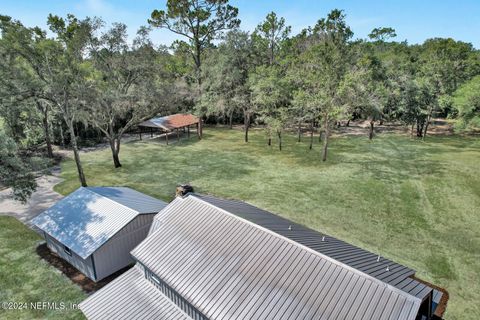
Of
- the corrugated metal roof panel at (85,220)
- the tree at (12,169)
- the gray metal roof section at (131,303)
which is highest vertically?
the tree at (12,169)

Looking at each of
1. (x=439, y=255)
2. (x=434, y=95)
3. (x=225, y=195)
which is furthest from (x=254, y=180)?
(x=434, y=95)

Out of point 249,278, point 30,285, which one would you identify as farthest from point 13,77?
point 249,278

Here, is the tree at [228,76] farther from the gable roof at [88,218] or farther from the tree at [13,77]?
the gable roof at [88,218]

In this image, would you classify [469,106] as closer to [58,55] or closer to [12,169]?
[58,55]

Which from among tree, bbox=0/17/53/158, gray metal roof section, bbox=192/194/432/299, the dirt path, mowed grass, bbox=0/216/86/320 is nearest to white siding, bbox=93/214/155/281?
mowed grass, bbox=0/216/86/320

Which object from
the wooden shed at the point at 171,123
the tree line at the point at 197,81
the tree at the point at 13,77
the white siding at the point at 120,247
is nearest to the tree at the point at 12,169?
the tree line at the point at 197,81

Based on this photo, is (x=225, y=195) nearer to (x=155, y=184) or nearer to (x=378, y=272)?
(x=155, y=184)
